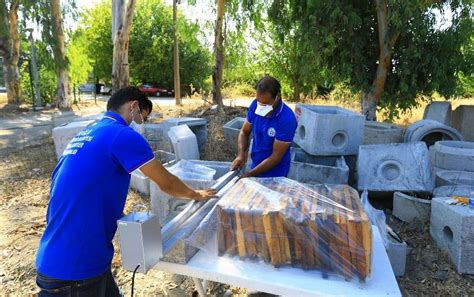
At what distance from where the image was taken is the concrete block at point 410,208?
14.8 ft

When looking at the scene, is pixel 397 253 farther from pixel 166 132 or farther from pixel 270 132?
pixel 166 132

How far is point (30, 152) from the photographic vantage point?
884 cm

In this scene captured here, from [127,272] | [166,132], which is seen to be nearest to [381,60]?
[166,132]

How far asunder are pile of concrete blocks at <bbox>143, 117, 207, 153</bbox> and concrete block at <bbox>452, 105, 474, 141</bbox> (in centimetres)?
569

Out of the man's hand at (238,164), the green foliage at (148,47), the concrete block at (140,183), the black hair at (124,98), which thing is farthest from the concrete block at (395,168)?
the green foliage at (148,47)

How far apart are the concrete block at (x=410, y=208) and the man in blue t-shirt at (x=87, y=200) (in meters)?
3.57

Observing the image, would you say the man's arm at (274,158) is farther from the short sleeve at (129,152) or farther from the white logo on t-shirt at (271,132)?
the short sleeve at (129,152)

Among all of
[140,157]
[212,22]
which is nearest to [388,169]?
[140,157]

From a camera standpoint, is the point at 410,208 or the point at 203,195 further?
the point at 410,208

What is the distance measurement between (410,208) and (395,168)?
608 millimetres

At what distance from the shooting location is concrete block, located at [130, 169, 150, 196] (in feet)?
18.4

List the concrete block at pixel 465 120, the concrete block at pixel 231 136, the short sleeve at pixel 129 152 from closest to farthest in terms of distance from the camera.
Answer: the short sleeve at pixel 129 152 → the concrete block at pixel 231 136 → the concrete block at pixel 465 120

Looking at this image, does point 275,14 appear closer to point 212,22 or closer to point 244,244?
point 212,22

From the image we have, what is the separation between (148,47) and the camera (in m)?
27.6
